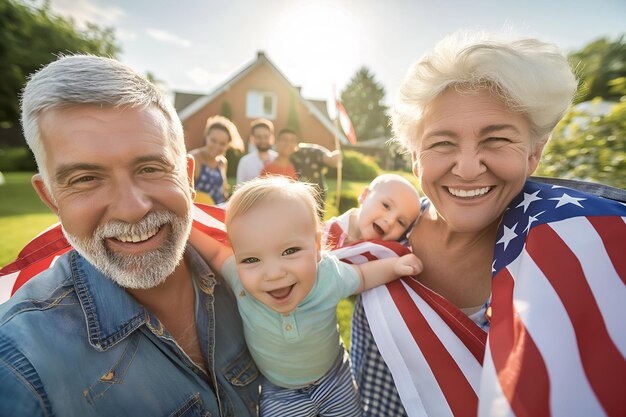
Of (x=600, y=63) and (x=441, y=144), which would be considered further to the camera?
(x=600, y=63)

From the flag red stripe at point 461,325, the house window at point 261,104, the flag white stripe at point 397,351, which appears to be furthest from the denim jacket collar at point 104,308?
the house window at point 261,104

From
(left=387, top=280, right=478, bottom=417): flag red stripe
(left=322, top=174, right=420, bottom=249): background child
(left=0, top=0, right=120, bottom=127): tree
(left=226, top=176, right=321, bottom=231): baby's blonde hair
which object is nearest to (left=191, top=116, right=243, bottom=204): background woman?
(left=322, top=174, right=420, bottom=249): background child

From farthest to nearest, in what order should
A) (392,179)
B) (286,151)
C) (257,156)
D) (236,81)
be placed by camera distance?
(236,81), (286,151), (257,156), (392,179)

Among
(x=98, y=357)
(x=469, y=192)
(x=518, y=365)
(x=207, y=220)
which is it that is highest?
(x=469, y=192)

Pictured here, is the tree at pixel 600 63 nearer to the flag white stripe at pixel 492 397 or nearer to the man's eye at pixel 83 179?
the flag white stripe at pixel 492 397

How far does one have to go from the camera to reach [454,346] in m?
1.67

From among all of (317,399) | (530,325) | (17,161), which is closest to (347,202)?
(317,399)

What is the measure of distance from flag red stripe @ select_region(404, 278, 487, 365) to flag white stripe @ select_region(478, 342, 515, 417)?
449 millimetres

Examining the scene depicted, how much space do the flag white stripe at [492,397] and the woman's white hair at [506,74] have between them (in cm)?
121

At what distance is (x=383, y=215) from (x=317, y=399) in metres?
1.28

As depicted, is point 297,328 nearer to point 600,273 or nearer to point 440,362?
point 440,362

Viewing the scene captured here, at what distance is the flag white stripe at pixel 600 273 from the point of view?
1.17m

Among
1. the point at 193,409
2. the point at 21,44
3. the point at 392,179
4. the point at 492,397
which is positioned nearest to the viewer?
the point at 492,397

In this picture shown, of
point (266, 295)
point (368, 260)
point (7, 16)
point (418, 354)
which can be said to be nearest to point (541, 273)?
point (418, 354)
